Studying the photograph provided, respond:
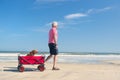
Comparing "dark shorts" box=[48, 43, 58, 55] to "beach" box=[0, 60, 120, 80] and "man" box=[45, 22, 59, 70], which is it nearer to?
"man" box=[45, 22, 59, 70]

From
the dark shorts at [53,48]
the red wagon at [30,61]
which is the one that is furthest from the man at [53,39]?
the red wagon at [30,61]

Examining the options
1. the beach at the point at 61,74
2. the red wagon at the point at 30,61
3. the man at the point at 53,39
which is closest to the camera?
the beach at the point at 61,74

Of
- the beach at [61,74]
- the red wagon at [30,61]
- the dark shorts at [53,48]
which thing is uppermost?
the dark shorts at [53,48]

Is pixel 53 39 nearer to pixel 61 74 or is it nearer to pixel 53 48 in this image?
pixel 53 48

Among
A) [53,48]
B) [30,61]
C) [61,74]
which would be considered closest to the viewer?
[61,74]

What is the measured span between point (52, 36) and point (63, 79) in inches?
122

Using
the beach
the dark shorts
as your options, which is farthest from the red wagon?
the dark shorts

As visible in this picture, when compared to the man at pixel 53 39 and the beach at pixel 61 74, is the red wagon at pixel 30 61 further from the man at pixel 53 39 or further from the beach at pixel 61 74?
the man at pixel 53 39

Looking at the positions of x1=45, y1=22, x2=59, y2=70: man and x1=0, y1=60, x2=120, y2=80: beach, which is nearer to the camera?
x1=0, y1=60, x2=120, y2=80: beach

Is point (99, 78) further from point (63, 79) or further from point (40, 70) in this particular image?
point (40, 70)

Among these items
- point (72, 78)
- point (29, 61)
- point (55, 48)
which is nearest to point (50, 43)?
point (55, 48)

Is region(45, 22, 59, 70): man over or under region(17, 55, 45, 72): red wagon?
over

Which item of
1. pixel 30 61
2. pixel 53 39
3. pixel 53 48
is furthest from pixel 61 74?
pixel 53 39

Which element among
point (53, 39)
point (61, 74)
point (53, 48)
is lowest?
point (61, 74)
